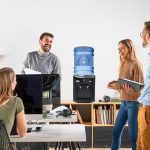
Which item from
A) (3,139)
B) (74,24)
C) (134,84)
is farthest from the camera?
(74,24)

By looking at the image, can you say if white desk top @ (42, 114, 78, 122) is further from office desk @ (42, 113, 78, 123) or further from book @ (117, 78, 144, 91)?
book @ (117, 78, 144, 91)

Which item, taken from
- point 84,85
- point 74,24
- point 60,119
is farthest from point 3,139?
point 74,24

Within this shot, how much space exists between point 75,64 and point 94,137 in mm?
1235

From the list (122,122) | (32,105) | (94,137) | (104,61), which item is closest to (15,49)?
(104,61)

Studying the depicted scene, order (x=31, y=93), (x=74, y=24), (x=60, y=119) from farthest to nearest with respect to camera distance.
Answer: (x=74, y=24), (x=60, y=119), (x=31, y=93)

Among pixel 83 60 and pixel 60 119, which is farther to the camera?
pixel 83 60

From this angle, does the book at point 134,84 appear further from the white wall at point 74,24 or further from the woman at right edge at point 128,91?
the white wall at point 74,24

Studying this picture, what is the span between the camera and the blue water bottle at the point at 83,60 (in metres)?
6.27

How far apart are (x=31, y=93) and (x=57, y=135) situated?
0.51 metres

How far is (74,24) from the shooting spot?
244 inches

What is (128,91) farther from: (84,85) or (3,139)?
(3,139)

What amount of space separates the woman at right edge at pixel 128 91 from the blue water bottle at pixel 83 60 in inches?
64.7

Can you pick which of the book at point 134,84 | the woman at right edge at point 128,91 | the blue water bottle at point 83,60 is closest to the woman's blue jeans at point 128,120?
the woman at right edge at point 128,91

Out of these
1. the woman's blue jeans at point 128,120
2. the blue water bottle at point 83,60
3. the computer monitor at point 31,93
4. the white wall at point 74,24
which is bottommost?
the woman's blue jeans at point 128,120
